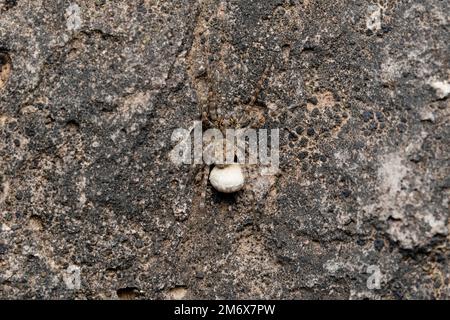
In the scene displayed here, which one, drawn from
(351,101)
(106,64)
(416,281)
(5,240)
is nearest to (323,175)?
(351,101)

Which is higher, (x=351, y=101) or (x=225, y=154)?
(x=351, y=101)

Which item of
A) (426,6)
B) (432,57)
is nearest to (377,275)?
(432,57)

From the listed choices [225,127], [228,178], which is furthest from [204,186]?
[225,127]

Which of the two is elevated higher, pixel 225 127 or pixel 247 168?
pixel 225 127

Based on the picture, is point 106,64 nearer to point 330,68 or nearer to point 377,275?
point 330,68

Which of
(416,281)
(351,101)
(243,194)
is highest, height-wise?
(351,101)

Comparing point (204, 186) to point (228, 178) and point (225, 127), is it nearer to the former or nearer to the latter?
point (228, 178)
